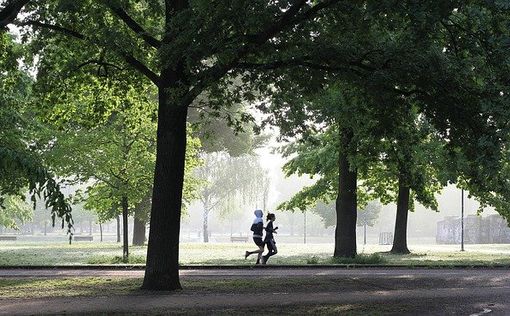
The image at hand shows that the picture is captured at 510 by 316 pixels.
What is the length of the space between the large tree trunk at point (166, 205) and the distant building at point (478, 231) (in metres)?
69.6

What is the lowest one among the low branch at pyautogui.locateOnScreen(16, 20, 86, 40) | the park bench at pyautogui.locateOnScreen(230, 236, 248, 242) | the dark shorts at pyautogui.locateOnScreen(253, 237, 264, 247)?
the park bench at pyautogui.locateOnScreen(230, 236, 248, 242)

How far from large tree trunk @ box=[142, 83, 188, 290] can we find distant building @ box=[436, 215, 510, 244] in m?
69.6

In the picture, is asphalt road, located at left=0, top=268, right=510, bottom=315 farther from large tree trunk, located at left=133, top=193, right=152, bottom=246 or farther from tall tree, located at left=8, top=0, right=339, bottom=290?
large tree trunk, located at left=133, top=193, right=152, bottom=246

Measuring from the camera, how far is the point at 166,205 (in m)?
12.4

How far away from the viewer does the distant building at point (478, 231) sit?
76750 millimetres

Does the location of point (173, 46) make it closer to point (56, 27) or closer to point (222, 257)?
point (56, 27)

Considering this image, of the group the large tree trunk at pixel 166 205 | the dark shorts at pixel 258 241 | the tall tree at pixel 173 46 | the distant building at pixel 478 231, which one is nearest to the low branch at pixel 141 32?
the tall tree at pixel 173 46

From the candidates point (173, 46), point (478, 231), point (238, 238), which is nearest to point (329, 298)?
point (173, 46)

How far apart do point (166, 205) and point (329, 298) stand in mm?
3595

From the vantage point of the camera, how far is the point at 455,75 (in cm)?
1228

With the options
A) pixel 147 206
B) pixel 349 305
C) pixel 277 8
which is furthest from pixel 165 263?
pixel 147 206

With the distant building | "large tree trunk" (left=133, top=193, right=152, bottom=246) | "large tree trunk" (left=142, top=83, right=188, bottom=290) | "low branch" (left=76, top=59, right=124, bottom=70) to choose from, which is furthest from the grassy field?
the distant building

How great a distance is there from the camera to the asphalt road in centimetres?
970

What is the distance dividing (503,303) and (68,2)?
951 cm
